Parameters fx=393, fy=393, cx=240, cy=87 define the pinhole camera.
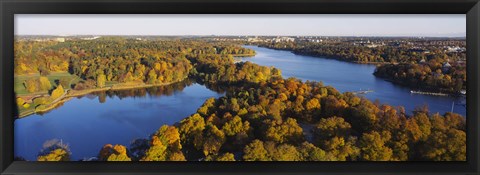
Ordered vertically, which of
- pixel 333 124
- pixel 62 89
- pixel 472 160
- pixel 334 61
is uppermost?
pixel 334 61

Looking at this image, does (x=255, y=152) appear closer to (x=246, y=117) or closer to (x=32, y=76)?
(x=246, y=117)

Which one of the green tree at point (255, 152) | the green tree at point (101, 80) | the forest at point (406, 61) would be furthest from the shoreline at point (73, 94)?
the forest at point (406, 61)

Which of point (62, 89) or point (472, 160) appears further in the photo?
point (62, 89)

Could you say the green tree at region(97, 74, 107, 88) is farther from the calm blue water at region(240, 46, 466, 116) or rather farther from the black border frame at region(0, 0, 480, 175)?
the calm blue water at region(240, 46, 466, 116)

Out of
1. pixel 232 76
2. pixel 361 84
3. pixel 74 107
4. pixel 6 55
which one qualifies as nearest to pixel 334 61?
pixel 361 84

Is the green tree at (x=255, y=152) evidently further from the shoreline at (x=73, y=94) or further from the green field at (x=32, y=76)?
the green field at (x=32, y=76)

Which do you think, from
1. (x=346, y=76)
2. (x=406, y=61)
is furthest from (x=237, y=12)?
(x=406, y=61)

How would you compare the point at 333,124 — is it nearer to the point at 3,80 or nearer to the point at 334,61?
the point at 334,61
